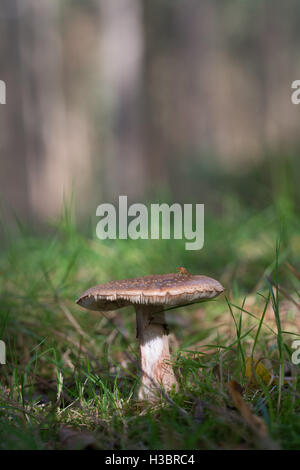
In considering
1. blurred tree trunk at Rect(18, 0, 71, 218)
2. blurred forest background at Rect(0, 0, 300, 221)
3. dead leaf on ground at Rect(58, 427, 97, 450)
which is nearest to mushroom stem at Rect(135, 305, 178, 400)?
dead leaf on ground at Rect(58, 427, 97, 450)

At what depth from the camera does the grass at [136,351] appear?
56.3 inches

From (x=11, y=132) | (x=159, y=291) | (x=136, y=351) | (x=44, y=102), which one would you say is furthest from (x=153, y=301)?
(x=11, y=132)

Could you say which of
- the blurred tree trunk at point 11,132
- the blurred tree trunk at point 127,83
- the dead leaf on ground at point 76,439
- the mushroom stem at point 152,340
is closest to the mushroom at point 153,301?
the mushroom stem at point 152,340

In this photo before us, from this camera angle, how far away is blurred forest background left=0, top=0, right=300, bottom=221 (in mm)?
11352

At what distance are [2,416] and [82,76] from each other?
20725 mm

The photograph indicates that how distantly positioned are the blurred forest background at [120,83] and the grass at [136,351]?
6427 millimetres

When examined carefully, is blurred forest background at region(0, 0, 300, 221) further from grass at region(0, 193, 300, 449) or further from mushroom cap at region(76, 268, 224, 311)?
mushroom cap at region(76, 268, 224, 311)

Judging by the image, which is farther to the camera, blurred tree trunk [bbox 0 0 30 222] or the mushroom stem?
blurred tree trunk [bbox 0 0 30 222]

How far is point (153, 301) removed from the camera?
5.43 feet

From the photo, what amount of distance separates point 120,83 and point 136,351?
28.2 ft

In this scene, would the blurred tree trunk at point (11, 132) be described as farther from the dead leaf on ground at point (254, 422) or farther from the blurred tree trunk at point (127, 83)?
the dead leaf on ground at point (254, 422)

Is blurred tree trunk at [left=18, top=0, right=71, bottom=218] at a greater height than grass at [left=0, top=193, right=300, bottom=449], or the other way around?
blurred tree trunk at [left=18, top=0, right=71, bottom=218]

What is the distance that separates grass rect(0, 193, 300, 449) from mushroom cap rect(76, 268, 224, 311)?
0.12 meters
